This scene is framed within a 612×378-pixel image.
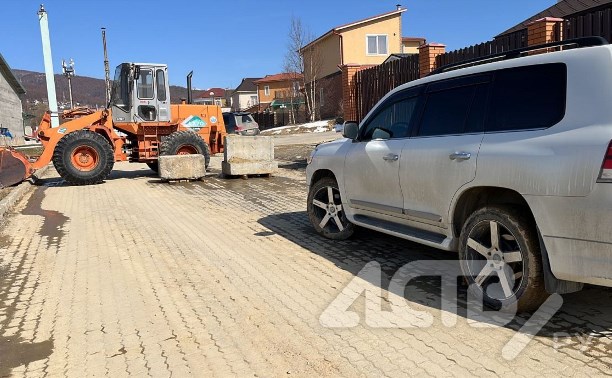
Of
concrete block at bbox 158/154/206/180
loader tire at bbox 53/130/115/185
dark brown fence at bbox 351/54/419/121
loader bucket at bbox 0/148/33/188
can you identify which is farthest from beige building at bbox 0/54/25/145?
dark brown fence at bbox 351/54/419/121

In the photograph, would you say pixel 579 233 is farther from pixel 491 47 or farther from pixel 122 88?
pixel 122 88

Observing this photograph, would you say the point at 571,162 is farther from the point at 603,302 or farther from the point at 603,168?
the point at 603,302

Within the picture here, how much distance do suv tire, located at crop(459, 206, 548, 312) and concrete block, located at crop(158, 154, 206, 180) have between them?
10.4m

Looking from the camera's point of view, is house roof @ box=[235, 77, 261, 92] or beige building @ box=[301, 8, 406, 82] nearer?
beige building @ box=[301, 8, 406, 82]

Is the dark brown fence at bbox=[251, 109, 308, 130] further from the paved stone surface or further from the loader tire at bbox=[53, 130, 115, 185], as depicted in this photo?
the paved stone surface

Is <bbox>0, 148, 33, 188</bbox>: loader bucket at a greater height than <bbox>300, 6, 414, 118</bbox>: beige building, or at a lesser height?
lesser

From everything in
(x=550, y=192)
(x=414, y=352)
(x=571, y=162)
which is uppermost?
(x=571, y=162)

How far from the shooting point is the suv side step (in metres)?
4.40

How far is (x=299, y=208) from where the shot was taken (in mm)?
8797

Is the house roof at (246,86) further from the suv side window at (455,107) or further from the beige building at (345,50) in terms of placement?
the suv side window at (455,107)

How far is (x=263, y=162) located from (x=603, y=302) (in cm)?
1064

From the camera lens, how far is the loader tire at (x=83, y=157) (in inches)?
498

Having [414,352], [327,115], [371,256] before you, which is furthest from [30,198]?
[327,115]

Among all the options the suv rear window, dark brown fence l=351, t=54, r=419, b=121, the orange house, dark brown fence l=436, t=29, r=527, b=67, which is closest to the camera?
dark brown fence l=436, t=29, r=527, b=67
